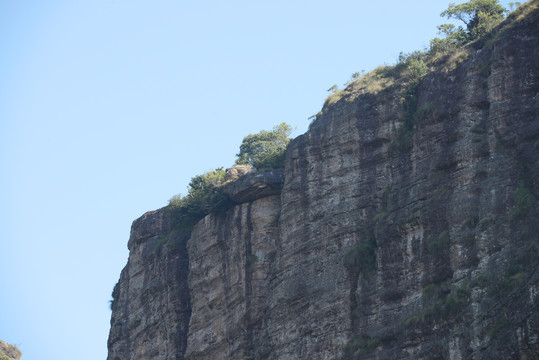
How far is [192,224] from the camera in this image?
7238cm

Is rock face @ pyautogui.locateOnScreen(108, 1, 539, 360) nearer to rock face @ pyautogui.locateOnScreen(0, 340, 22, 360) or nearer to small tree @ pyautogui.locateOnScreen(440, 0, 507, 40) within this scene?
Result: small tree @ pyautogui.locateOnScreen(440, 0, 507, 40)

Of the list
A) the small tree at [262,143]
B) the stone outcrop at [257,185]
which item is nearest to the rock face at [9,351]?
the small tree at [262,143]

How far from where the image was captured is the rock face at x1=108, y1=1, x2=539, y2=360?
49.0 meters

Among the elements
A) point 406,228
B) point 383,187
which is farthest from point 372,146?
point 406,228

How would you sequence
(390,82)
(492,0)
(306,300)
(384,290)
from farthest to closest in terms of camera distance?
1. (492,0)
2. (390,82)
3. (306,300)
4. (384,290)

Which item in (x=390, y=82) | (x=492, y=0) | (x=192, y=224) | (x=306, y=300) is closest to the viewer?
(x=306, y=300)

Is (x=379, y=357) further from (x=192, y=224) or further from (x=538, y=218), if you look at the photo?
(x=192, y=224)

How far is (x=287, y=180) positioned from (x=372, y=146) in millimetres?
5663

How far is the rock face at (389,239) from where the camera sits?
49.0 metres

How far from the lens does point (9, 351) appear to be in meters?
100

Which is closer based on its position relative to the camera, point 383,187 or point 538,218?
point 538,218

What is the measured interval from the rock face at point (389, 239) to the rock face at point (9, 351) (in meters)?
33.1

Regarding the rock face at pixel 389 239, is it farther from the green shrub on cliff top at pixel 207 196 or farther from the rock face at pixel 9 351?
the rock face at pixel 9 351

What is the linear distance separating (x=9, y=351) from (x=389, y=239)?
54.9 meters
